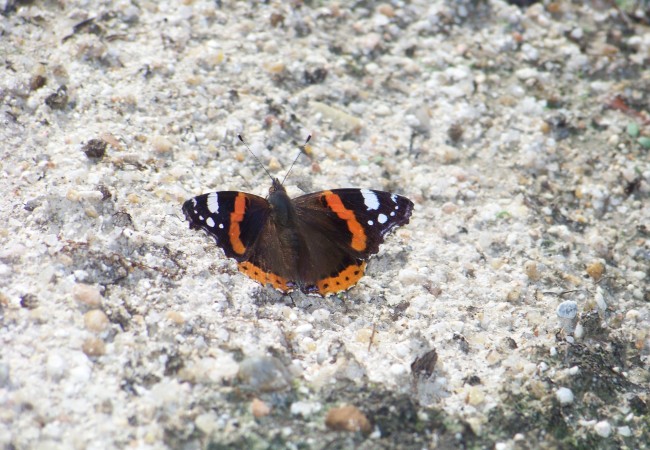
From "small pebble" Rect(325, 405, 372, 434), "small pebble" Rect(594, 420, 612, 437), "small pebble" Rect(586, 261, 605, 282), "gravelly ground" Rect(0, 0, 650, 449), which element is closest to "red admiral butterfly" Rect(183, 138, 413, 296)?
"gravelly ground" Rect(0, 0, 650, 449)

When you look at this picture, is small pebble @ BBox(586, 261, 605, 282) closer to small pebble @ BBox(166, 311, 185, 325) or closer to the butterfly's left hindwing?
the butterfly's left hindwing

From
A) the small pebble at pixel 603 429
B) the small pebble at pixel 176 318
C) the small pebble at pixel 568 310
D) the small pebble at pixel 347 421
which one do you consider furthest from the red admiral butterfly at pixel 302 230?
the small pebble at pixel 603 429

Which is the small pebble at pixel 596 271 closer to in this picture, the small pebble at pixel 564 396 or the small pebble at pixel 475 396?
the small pebble at pixel 564 396

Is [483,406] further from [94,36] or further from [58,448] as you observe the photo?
[94,36]

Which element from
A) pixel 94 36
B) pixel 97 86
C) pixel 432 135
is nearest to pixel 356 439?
pixel 432 135

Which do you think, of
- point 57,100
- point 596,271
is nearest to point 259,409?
point 596,271

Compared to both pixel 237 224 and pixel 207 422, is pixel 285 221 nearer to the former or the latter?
pixel 237 224
